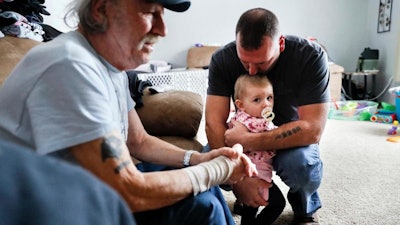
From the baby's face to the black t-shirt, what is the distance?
0.07 m

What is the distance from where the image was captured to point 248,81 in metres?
1.36

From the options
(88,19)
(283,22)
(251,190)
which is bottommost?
(251,190)

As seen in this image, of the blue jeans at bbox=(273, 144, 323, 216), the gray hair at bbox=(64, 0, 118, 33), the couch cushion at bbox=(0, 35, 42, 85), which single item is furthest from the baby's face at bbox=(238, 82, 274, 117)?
the couch cushion at bbox=(0, 35, 42, 85)

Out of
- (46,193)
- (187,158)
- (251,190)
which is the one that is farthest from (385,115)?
(46,193)

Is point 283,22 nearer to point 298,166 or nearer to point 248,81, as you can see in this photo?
point 248,81

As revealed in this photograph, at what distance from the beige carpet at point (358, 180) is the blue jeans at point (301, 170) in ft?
0.60

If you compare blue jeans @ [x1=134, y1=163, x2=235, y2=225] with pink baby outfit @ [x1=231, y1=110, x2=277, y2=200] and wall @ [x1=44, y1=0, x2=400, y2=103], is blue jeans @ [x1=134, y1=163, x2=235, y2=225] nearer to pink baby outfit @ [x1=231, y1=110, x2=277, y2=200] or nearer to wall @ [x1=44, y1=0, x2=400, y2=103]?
pink baby outfit @ [x1=231, y1=110, x2=277, y2=200]

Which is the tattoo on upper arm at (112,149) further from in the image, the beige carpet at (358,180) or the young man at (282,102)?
the beige carpet at (358,180)

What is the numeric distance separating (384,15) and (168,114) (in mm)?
3655

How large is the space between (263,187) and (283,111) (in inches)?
14.4

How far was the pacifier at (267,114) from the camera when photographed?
1367 mm

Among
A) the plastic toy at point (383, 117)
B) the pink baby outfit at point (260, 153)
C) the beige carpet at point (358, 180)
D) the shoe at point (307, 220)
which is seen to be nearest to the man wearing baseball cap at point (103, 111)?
the pink baby outfit at point (260, 153)

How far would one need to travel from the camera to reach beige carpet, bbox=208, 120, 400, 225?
1.51 m

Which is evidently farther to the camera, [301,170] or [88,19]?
[301,170]
